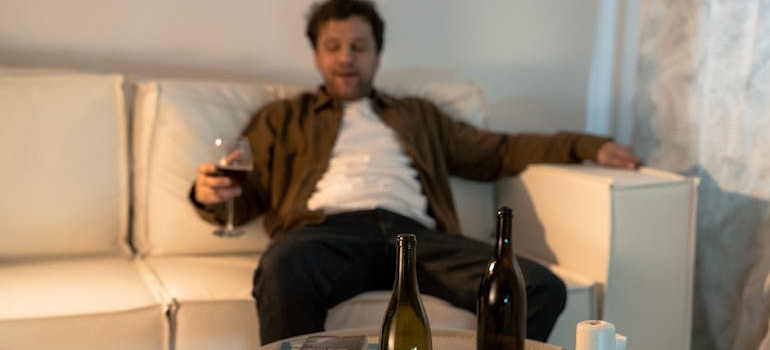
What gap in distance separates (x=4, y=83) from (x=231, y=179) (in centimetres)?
66

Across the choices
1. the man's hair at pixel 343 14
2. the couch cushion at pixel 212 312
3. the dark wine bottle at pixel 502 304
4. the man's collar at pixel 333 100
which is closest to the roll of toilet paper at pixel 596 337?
the dark wine bottle at pixel 502 304

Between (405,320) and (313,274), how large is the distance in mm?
729

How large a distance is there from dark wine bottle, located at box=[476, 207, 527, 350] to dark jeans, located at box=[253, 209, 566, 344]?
0.63 meters

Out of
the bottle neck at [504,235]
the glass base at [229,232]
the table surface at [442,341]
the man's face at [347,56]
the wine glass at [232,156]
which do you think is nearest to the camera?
the bottle neck at [504,235]

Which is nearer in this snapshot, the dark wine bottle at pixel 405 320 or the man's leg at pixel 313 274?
the dark wine bottle at pixel 405 320

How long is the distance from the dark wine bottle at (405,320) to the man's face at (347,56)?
1.37m

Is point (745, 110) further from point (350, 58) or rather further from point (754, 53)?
point (350, 58)

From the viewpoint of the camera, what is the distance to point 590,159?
271cm

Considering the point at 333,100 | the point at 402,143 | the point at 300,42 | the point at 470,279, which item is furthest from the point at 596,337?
the point at 300,42

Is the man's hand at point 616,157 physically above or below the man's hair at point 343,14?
below

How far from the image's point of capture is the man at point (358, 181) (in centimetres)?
219

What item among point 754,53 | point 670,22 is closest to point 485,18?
point 670,22

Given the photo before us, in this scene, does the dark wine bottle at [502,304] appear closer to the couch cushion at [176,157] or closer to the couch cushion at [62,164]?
the couch cushion at [176,157]

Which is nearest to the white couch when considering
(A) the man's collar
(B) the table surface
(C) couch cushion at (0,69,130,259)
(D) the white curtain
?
(C) couch cushion at (0,69,130,259)
